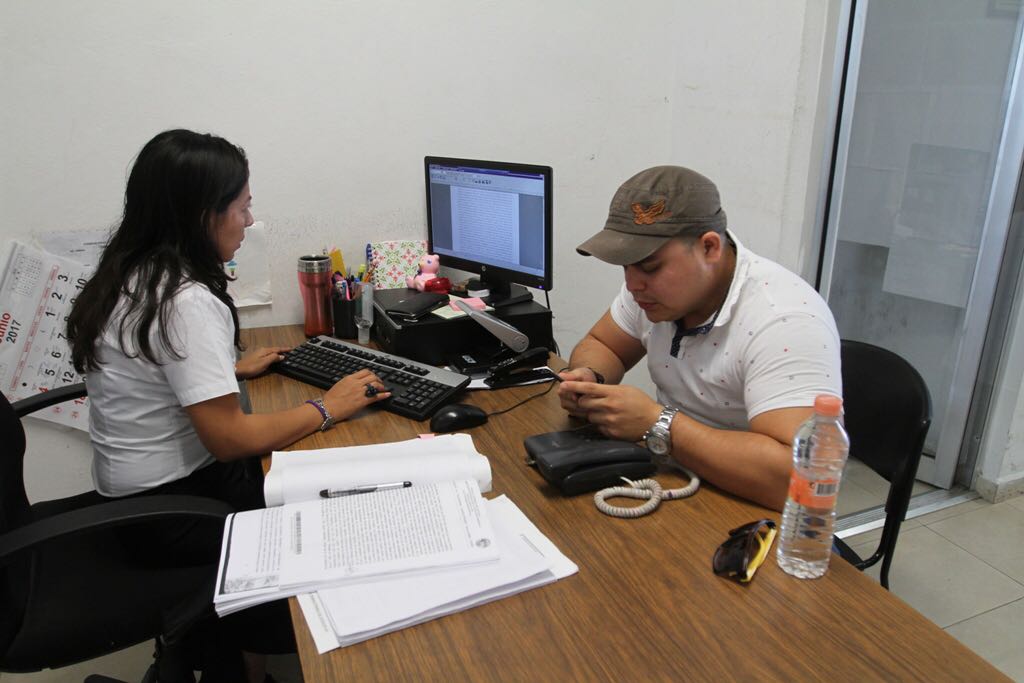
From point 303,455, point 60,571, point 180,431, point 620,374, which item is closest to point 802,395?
point 620,374

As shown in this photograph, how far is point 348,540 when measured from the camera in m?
1.05

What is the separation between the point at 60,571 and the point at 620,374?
1.27 metres

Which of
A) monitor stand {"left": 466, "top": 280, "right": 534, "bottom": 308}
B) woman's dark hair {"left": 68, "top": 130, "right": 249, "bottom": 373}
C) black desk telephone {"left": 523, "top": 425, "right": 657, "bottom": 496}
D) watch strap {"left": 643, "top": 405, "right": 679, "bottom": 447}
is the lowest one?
black desk telephone {"left": 523, "top": 425, "right": 657, "bottom": 496}

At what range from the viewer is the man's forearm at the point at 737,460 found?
1.16m

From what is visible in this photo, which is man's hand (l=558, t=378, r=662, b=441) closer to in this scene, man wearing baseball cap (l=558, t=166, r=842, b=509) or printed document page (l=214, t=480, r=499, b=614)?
man wearing baseball cap (l=558, t=166, r=842, b=509)

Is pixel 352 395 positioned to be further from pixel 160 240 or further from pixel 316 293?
pixel 316 293

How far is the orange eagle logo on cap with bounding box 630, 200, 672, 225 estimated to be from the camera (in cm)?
128

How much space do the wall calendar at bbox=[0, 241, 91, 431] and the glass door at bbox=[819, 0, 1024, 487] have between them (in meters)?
2.43

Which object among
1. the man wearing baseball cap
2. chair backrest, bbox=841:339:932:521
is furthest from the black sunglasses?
chair backrest, bbox=841:339:932:521

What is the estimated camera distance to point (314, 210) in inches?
88.0

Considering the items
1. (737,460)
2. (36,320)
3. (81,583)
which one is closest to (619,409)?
(737,460)

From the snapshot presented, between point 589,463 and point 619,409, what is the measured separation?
15cm

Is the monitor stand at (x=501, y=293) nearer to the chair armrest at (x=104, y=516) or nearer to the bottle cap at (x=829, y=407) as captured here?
the chair armrest at (x=104, y=516)

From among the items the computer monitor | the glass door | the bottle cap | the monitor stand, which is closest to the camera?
the bottle cap
